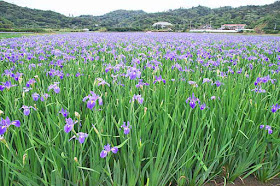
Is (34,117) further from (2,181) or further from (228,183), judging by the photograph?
(228,183)

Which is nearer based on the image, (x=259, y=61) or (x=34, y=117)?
(x=34, y=117)

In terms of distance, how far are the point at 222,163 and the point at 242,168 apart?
16 cm

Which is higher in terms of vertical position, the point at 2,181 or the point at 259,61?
the point at 259,61

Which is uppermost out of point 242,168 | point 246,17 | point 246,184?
point 246,17

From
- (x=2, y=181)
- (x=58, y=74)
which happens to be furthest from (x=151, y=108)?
(x=58, y=74)

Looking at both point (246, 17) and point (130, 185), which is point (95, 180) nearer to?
point (130, 185)

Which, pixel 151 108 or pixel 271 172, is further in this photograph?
pixel 151 108

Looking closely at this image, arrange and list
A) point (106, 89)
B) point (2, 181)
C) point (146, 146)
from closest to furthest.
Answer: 1. point (2, 181)
2. point (146, 146)
3. point (106, 89)

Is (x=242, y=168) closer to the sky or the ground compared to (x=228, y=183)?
closer to the sky

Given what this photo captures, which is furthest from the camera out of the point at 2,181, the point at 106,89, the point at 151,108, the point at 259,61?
A: the point at 259,61

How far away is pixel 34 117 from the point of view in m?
1.99

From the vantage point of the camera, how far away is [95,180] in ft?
4.70

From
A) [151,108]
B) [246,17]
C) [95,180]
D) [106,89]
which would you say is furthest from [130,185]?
[246,17]

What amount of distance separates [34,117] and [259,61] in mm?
4883
